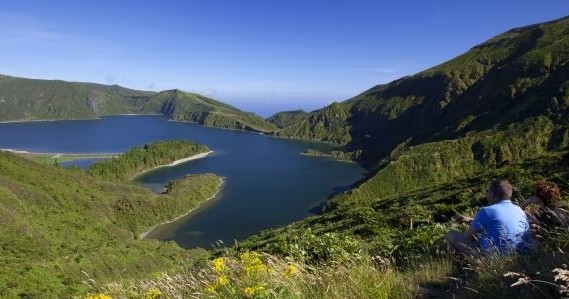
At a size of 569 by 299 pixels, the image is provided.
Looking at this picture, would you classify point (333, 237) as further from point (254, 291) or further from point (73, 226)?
point (73, 226)

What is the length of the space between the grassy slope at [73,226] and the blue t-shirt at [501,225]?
761 cm

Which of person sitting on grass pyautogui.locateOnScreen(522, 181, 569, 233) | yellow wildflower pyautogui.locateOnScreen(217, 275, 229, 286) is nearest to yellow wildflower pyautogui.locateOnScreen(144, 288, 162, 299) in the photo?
yellow wildflower pyautogui.locateOnScreen(217, 275, 229, 286)

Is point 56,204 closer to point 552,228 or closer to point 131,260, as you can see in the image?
point 131,260

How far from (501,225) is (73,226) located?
347 ft

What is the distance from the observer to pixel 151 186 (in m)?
199

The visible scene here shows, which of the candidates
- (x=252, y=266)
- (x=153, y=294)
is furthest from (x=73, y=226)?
(x=252, y=266)

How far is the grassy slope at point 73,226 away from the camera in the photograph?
4818cm

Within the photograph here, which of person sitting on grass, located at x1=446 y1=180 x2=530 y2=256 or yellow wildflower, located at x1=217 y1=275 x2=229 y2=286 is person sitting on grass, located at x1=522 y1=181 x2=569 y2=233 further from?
yellow wildflower, located at x1=217 y1=275 x2=229 y2=286

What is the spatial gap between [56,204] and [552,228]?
119 metres

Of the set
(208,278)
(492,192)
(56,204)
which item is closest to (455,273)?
(492,192)

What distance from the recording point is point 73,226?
101 metres

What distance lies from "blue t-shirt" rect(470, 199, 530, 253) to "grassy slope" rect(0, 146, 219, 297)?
7.61m

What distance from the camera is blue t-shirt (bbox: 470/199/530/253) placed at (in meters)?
8.30

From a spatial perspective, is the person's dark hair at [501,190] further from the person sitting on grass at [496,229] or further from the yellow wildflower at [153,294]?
the yellow wildflower at [153,294]
